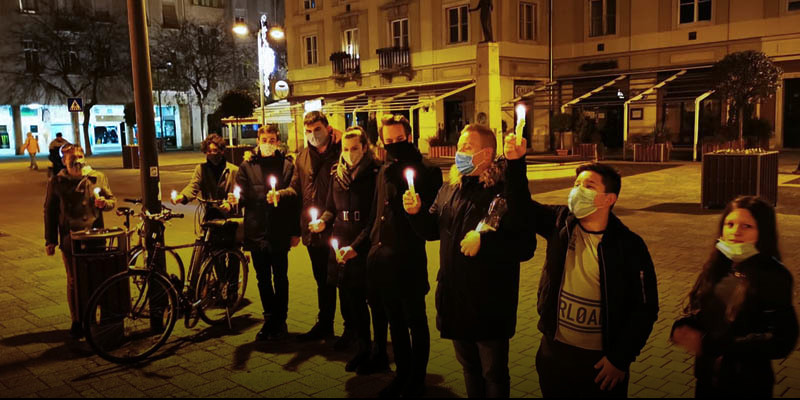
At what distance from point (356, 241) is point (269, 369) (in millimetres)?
1243

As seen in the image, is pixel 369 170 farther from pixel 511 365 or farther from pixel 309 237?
pixel 511 365

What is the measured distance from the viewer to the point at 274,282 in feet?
19.4

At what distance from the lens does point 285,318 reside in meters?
6.03

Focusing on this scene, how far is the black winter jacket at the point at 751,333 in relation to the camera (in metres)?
2.82

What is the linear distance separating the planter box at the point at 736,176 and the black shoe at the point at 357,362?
31.9 feet

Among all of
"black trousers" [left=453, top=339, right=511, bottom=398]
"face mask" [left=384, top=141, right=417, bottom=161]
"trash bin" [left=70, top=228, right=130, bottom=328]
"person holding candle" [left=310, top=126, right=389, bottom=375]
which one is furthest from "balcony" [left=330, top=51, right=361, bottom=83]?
"black trousers" [left=453, top=339, right=511, bottom=398]

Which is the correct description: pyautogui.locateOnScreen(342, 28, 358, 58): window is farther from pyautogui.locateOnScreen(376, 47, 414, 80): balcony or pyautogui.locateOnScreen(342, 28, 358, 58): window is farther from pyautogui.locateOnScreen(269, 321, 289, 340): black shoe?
pyautogui.locateOnScreen(269, 321, 289, 340): black shoe

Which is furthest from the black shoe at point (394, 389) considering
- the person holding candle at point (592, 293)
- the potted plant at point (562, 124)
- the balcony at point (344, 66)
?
the balcony at point (344, 66)

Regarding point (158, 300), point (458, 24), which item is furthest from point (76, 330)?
point (458, 24)

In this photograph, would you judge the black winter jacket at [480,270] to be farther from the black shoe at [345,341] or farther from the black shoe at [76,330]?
the black shoe at [76,330]

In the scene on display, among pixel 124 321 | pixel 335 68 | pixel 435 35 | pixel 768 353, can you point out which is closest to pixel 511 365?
pixel 768 353

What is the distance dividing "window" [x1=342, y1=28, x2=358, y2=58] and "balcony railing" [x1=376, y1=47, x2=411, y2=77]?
7.84 ft

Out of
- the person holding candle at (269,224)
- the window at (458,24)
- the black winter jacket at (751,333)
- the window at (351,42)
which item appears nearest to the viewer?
the black winter jacket at (751,333)

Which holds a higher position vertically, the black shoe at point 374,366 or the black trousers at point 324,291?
the black trousers at point 324,291
